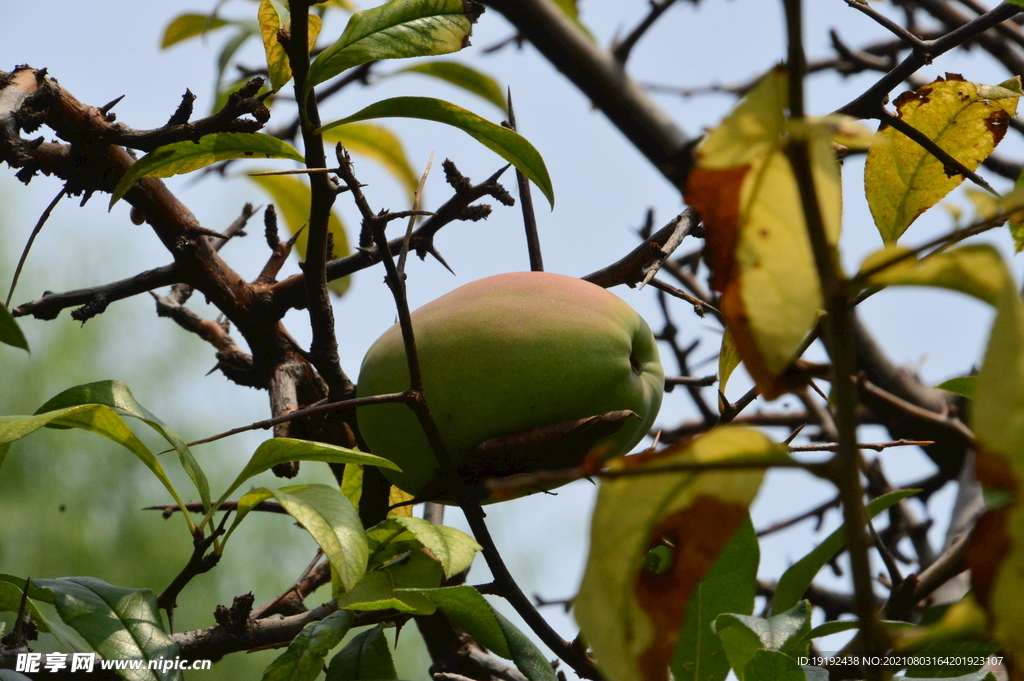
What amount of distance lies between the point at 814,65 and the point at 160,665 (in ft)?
4.84

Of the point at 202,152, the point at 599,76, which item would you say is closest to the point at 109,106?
the point at 202,152

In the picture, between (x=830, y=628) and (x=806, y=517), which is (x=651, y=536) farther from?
(x=806, y=517)

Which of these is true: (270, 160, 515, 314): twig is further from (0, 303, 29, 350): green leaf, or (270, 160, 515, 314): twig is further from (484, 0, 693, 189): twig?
(484, 0, 693, 189): twig

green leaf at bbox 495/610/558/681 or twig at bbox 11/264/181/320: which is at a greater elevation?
twig at bbox 11/264/181/320

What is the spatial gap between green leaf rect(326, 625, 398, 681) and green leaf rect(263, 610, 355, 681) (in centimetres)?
3

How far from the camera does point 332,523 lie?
0.41m

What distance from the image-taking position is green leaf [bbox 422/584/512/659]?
391 millimetres

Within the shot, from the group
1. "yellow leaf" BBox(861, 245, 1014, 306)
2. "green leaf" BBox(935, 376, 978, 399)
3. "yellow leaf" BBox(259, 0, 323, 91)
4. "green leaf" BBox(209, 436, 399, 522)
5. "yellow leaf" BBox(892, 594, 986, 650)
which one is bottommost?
"yellow leaf" BBox(892, 594, 986, 650)

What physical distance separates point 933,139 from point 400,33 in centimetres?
31

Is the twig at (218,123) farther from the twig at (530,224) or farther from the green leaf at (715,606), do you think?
the green leaf at (715,606)

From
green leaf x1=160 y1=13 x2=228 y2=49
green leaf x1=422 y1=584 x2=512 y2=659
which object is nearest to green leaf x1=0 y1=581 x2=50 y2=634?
green leaf x1=422 y1=584 x2=512 y2=659

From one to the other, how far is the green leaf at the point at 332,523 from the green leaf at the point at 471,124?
0.21m

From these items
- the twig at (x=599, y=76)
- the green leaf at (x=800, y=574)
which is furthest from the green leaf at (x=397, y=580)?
the twig at (x=599, y=76)

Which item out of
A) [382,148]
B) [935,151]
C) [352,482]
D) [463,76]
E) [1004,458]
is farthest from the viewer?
[382,148]
